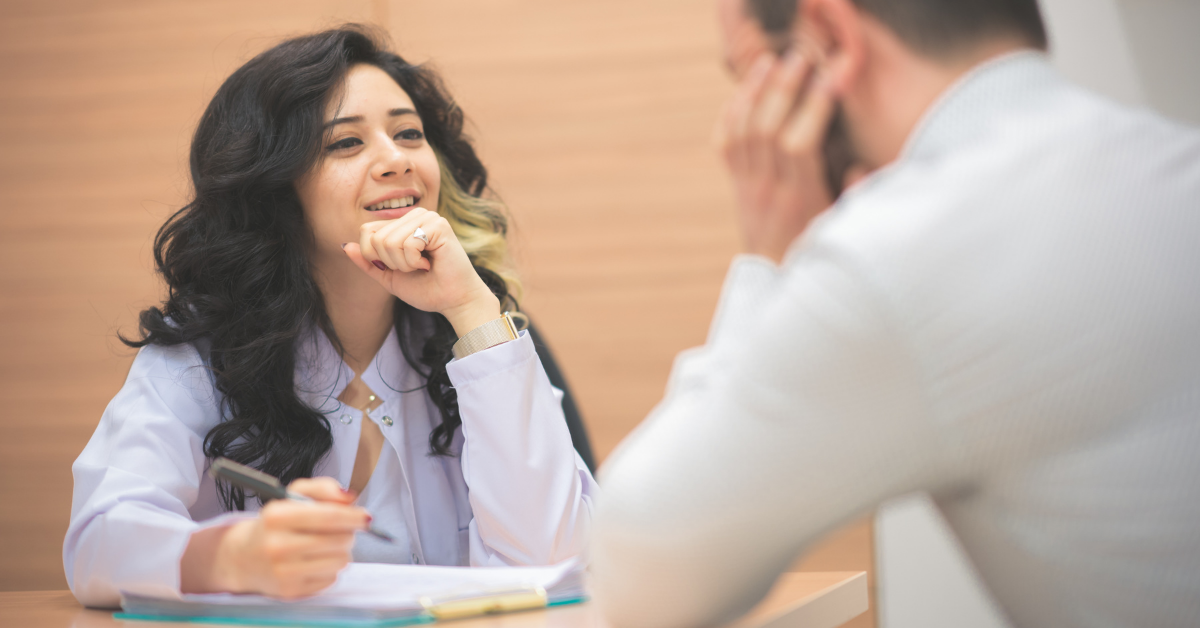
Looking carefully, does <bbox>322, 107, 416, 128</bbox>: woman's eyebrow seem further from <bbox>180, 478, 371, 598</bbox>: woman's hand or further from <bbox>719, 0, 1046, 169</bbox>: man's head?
<bbox>719, 0, 1046, 169</bbox>: man's head

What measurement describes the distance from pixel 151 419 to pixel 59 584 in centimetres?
197

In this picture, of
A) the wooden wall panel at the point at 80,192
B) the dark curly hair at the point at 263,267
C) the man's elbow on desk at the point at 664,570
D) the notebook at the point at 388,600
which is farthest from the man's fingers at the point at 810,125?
the wooden wall panel at the point at 80,192

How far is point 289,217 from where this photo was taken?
141 cm

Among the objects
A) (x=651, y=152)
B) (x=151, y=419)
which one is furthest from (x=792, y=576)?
(x=651, y=152)

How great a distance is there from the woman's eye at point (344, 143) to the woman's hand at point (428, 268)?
0.55 feet

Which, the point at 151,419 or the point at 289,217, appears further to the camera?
the point at 289,217

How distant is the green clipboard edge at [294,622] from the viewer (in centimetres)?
74

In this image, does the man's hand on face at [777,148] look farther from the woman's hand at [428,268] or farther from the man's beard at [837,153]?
the woman's hand at [428,268]

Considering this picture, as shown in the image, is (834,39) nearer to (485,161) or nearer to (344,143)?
(344,143)

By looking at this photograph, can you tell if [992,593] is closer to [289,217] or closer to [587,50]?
[289,217]

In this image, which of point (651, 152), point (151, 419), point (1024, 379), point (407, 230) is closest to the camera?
point (1024, 379)

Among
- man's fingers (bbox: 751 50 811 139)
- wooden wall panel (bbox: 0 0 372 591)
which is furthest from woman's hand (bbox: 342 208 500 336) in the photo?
wooden wall panel (bbox: 0 0 372 591)

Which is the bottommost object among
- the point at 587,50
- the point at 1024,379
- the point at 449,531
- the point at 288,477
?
the point at 449,531

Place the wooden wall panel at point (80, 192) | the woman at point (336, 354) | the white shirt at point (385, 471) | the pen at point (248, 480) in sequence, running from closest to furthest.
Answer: the pen at point (248, 480)
the white shirt at point (385, 471)
the woman at point (336, 354)
the wooden wall panel at point (80, 192)
